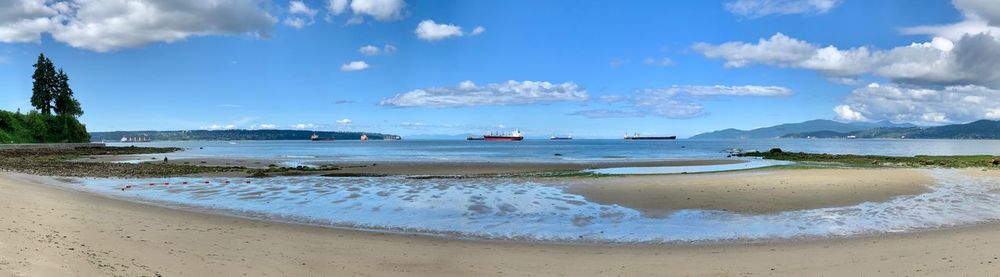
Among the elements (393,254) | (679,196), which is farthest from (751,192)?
(393,254)

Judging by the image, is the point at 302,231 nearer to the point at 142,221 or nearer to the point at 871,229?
the point at 142,221

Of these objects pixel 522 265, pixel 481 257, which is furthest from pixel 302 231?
pixel 522 265

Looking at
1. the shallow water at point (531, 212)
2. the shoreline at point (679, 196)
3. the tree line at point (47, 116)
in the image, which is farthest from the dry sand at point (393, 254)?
the tree line at point (47, 116)

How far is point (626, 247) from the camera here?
11352 mm

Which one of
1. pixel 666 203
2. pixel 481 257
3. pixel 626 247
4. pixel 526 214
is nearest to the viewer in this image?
pixel 481 257

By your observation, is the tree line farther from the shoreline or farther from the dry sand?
the dry sand

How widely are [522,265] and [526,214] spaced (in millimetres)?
6800

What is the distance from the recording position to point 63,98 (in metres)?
91.9

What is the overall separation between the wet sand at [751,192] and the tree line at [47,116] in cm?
8791

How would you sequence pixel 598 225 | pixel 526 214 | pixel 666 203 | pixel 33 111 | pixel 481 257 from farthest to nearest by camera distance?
pixel 33 111 < pixel 666 203 < pixel 526 214 < pixel 598 225 < pixel 481 257

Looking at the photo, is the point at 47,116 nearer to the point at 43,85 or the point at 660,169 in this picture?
the point at 43,85

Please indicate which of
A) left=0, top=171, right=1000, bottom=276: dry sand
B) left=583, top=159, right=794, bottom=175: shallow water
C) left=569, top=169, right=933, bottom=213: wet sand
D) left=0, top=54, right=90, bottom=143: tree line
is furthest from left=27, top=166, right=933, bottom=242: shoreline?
left=0, top=54, right=90, bottom=143: tree line

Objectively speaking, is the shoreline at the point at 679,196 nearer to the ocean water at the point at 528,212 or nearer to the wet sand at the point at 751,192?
the wet sand at the point at 751,192

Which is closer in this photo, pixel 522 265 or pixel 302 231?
pixel 522 265
